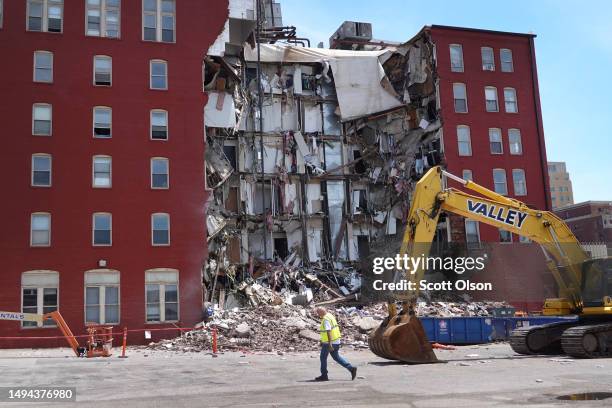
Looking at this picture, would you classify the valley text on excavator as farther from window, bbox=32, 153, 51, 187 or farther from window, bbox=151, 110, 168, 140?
window, bbox=151, 110, 168, 140

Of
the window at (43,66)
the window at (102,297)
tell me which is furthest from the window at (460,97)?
the window at (43,66)

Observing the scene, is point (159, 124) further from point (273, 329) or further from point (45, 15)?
point (273, 329)

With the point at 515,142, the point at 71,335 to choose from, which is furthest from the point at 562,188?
the point at 71,335

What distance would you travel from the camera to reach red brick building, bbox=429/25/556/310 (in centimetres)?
4066

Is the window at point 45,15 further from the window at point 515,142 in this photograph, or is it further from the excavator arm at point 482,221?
the window at point 515,142

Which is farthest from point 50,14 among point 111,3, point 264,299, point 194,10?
point 264,299

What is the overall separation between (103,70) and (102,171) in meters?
5.32

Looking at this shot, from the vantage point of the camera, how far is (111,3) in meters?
33.8

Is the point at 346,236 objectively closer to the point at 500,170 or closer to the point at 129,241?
the point at 500,170

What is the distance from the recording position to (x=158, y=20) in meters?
34.4

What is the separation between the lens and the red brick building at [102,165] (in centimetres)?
3061

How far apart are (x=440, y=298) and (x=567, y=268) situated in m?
16.7

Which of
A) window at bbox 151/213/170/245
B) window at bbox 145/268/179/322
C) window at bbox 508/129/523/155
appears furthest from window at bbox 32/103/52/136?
window at bbox 508/129/523/155

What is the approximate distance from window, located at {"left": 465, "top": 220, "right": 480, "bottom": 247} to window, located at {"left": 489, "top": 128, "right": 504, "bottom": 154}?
17.1 ft
